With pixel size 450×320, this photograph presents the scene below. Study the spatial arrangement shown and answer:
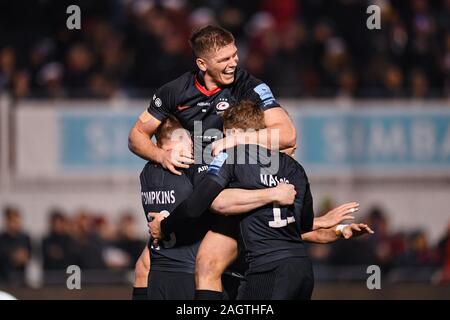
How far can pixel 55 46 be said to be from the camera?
52.0 ft

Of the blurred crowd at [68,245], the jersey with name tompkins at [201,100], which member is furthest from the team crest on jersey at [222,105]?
the blurred crowd at [68,245]

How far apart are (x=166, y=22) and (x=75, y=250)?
12.0ft

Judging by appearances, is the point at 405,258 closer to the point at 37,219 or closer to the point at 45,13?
the point at 37,219

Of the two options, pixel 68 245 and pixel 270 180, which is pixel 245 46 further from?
pixel 270 180

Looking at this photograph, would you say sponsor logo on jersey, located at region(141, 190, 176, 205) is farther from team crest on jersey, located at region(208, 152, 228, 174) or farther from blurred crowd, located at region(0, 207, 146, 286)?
blurred crowd, located at region(0, 207, 146, 286)

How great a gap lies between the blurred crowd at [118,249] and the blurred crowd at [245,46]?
1.58 metres

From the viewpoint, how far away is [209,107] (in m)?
8.27

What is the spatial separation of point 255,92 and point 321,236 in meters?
1.06

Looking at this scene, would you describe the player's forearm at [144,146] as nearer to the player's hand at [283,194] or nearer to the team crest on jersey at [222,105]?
A: the team crest on jersey at [222,105]

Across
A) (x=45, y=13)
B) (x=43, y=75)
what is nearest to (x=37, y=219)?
(x=43, y=75)

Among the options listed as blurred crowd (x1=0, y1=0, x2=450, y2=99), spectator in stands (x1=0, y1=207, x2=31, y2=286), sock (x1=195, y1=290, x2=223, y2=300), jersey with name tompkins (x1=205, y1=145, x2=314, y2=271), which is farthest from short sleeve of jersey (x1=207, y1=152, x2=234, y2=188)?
blurred crowd (x1=0, y1=0, x2=450, y2=99)

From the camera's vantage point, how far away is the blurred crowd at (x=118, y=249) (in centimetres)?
1398

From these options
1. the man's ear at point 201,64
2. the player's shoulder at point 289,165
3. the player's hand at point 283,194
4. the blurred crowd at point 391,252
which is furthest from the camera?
the blurred crowd at point 391,252

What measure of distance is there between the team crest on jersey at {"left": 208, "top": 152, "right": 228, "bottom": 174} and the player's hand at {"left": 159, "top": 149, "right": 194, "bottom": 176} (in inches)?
26.0
